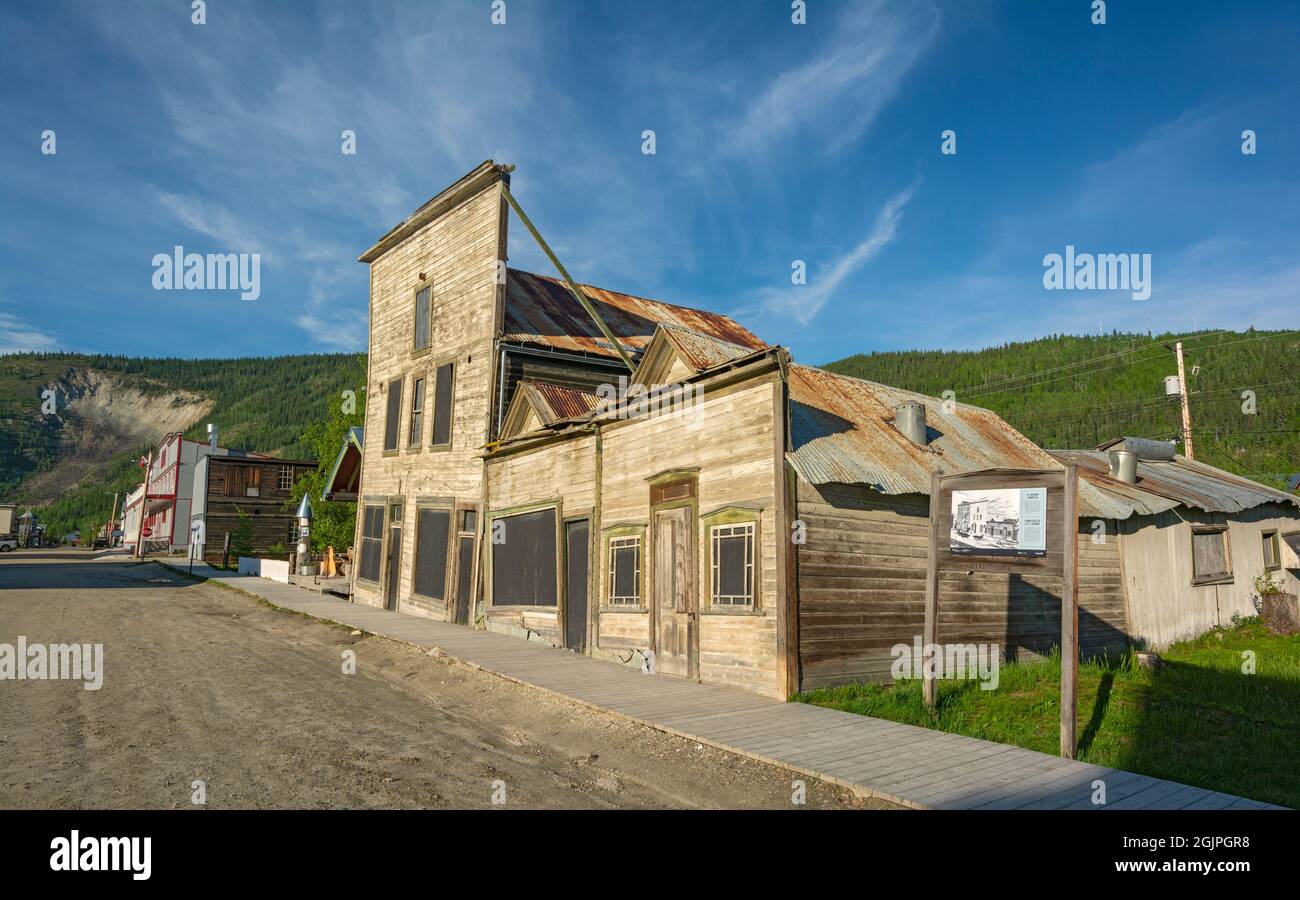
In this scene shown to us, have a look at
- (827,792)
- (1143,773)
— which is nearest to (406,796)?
(827,792)

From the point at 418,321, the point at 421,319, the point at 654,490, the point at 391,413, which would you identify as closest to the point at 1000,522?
the point at 654,490

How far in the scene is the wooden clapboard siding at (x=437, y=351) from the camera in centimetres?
1869

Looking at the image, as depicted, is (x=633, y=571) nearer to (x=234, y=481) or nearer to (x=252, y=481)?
(x=234, y=481)

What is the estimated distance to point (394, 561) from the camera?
71.4ft

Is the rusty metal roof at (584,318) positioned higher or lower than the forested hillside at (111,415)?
lower

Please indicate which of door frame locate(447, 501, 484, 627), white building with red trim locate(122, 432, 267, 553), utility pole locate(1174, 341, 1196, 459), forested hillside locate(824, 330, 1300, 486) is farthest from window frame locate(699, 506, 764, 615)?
forested hillside locate(824, 330, 1300, 486)

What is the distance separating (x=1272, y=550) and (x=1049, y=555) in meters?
15.7

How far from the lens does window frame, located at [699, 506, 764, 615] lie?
1008 cm

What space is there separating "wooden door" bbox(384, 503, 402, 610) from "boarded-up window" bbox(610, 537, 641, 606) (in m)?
10.5

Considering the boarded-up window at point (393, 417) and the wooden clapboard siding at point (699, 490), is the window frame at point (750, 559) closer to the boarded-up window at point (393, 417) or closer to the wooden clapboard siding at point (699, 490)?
the wooden clapboard siding at point (699, 490)

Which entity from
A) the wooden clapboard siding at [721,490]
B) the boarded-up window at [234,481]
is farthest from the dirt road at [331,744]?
the boarded-up window at [234,481]

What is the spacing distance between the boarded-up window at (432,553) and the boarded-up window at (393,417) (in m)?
3.14

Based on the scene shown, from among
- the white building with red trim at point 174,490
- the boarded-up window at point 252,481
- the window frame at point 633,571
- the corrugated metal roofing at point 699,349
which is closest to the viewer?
the corrugated metal roofing at point 699,349

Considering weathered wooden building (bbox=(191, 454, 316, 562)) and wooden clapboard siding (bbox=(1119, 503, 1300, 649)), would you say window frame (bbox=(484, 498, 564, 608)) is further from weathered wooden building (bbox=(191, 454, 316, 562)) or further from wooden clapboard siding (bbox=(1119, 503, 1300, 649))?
weathered wooden building (bbox=(191, 454, 316, 562))
